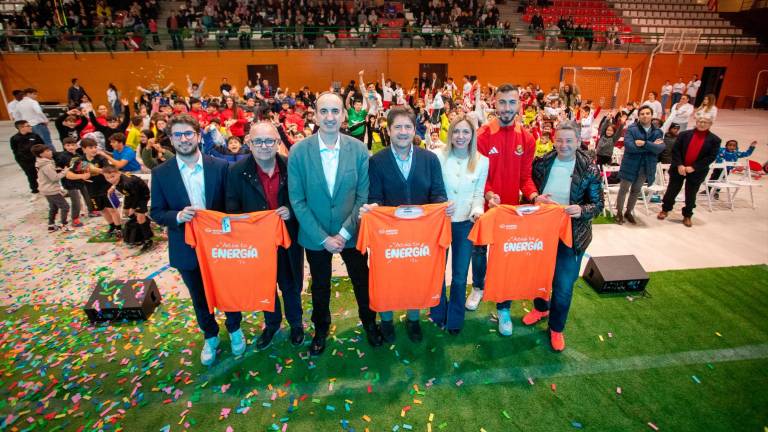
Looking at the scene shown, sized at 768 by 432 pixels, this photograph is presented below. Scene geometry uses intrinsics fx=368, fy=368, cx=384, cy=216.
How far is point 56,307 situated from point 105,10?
2407cm

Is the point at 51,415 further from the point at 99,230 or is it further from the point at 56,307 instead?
the point at 99,230

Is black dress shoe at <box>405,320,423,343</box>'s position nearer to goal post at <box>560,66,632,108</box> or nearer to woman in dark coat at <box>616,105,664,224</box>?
woman in dark coat at <box>616,105,664,224</box>

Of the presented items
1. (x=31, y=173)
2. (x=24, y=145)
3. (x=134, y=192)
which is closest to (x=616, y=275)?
(x=134, y=192)

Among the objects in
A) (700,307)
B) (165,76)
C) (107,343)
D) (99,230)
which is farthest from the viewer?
(165,76)

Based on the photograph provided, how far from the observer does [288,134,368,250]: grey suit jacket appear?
3.01 meters

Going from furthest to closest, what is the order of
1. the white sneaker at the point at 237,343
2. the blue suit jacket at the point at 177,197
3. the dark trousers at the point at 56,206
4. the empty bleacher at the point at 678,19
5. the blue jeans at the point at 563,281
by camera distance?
the empty bleacher at the point at 678,19, the dark trousers at the point at 56,206, the white sneaker at the point at 237,343, the blue jeans at the point at 563,281, the blue suit jacket at the point at 177,197

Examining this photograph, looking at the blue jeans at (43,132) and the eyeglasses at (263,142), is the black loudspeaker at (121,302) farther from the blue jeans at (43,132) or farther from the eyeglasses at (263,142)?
the blue jeans at (43,132)

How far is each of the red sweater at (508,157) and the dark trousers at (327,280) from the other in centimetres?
155

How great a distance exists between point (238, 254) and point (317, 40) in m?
20.7

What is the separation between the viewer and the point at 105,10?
21.0m

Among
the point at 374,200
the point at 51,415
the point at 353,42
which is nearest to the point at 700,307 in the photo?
the point at 374,200

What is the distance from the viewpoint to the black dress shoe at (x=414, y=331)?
3782 mm

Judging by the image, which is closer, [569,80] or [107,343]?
[107,343]

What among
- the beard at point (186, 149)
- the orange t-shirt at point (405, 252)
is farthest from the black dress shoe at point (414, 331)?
the beard at point (186, 149)
